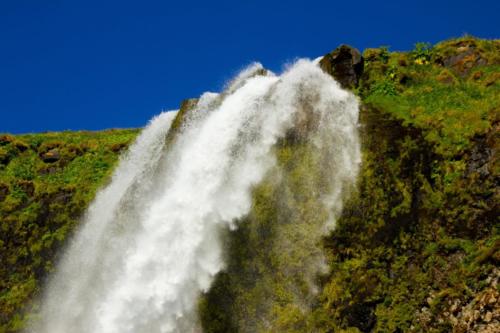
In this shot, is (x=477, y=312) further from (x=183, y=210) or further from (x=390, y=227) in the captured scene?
(x=183, y=210)

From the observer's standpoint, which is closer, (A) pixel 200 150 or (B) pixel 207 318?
(B) pixel 207 318

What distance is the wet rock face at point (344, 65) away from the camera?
23.5 m

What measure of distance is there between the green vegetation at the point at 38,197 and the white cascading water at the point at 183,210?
1254 mm

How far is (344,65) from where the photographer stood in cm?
2377

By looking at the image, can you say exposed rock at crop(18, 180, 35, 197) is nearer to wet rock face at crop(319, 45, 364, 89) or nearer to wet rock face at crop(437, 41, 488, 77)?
wet rock face at crop(319, 45, 364, 89)

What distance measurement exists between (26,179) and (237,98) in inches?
576

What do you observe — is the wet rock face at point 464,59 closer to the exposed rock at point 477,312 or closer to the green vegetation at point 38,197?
the exposed rock at point 477,312

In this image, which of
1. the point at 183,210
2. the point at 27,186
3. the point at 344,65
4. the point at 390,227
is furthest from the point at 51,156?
the point at 390,227

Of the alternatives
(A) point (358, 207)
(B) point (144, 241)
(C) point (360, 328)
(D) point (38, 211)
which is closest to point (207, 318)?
(B) point (144, 241)

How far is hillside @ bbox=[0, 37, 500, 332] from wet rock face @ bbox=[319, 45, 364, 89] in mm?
57

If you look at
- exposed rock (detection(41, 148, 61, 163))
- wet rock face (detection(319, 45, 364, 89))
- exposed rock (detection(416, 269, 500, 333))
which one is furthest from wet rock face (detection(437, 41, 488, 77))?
exposed rock (detection(41, 148, 61, 163))

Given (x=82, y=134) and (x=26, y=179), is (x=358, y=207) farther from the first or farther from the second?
(x=82, y=134)

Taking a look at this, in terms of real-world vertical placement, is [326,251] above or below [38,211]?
below

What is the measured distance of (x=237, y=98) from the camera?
23562 millimetres
